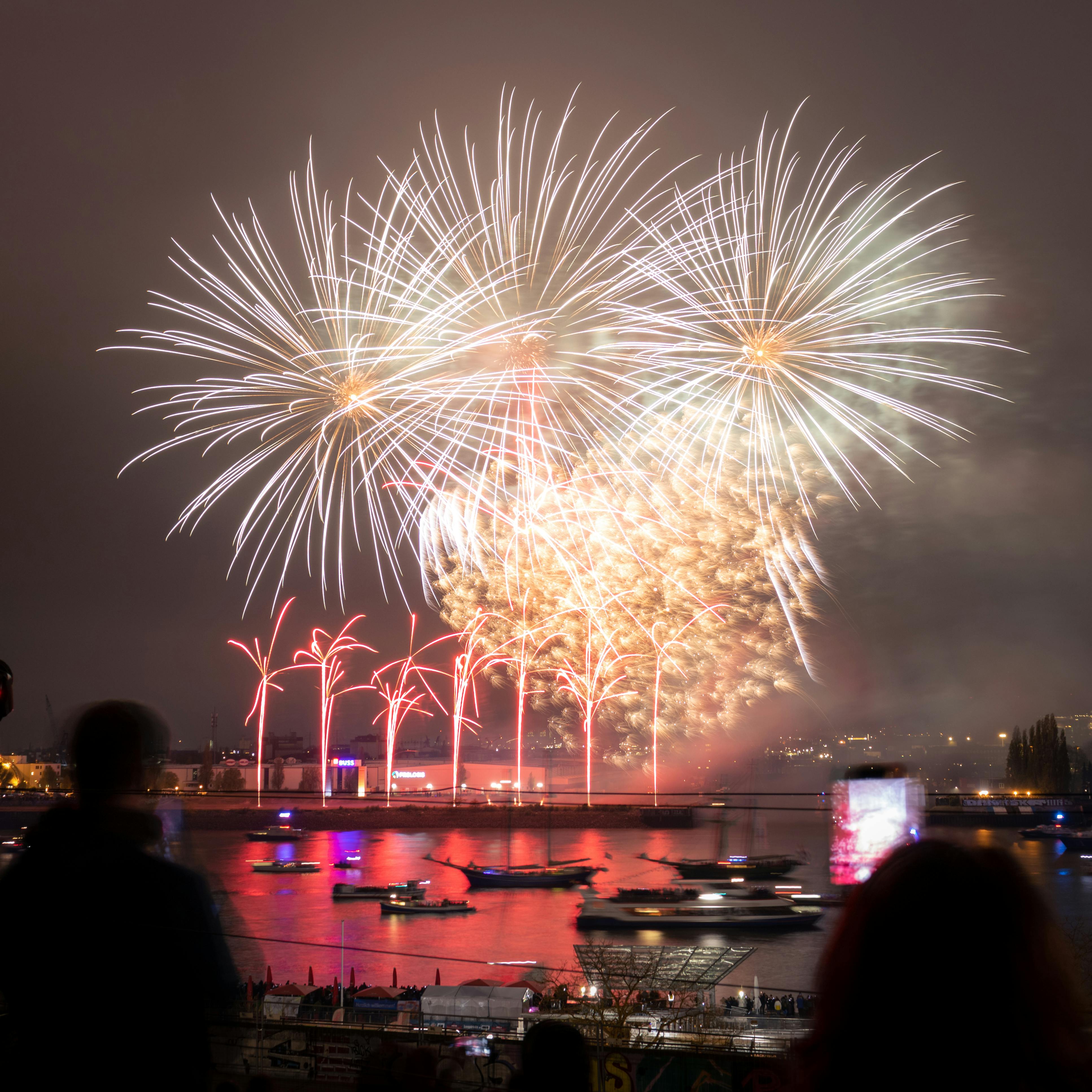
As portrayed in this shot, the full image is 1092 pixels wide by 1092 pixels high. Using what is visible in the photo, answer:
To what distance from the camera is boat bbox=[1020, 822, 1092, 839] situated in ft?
152

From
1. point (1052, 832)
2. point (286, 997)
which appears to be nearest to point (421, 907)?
point (286, 997)

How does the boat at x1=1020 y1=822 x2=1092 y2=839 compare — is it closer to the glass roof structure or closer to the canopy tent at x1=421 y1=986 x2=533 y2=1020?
the glass roof structure

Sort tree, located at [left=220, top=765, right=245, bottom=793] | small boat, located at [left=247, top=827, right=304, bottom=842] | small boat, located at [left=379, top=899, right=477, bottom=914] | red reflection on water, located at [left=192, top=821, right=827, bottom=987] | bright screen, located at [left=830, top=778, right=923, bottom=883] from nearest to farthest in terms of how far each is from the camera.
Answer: bright screen, located at [left=830, top=778, right=923, bottom=883], red reflection on water, located at [left=192, top=821, right=827, bottom=987], small boat, located at [left=379, top=899, right=477, bottom=914], small boat, located at [left=247, top=827, right=304, bottom=842], tree, located at [left=220, top=765, right=245, bottom=793]

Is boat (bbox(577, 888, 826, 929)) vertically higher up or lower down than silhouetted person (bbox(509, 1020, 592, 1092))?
lower down

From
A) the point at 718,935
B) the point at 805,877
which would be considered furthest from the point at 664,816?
the point at 718,935

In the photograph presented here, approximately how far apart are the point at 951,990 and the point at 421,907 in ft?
127

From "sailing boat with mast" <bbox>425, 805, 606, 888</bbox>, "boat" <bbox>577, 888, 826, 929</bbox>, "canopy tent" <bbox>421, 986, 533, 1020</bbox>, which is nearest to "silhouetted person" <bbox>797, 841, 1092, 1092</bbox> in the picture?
"canopy tent" <bbox>421, 986, 533, 1020</bbox>

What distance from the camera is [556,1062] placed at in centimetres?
180

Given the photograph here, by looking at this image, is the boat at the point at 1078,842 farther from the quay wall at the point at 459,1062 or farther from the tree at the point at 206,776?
the tree at the point at 206,776

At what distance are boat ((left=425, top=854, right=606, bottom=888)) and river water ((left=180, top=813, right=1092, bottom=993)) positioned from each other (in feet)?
1.34

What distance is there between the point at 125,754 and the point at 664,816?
65.6 metres

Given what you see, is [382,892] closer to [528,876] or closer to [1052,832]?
[528,876]

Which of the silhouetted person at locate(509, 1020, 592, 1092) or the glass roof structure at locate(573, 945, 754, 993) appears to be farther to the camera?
the glass roof structure at locate(573, 945, 754, 993)

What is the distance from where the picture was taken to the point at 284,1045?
1284 centimetres
